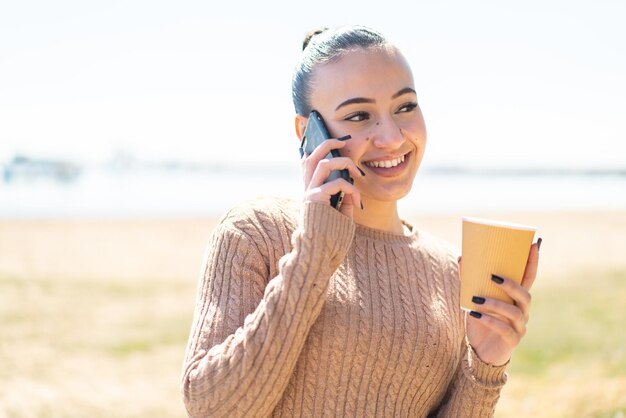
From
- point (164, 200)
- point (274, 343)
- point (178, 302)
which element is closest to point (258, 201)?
point (274, 343)

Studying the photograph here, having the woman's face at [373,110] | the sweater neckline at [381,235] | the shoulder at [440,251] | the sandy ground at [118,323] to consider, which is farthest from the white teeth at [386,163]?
the sandy ground at [118,323]

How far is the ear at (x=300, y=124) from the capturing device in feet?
6.30

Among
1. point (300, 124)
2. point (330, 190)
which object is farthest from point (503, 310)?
point (300, 124)

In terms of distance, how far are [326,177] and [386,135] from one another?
10.1 inches

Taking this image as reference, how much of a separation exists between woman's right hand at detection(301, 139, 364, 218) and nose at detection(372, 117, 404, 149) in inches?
5.5

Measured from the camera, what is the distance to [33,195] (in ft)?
97.9

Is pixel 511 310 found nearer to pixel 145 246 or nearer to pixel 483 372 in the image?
pixel 483 372

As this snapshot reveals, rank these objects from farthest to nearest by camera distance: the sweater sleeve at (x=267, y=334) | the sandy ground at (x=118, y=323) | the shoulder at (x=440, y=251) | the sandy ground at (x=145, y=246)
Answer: the sandy ground at (x=145, y=246) < the sandy ground at (x=118, y=323) < the shoulder at (x=440, y=251) < the sweater sleeve at (x=267, y=334)

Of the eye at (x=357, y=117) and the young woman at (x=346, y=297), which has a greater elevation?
the eye at (x=357, y=117)

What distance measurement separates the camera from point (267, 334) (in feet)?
5.08

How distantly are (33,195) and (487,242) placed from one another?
30483mm

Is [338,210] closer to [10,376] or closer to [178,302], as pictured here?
[10,376]

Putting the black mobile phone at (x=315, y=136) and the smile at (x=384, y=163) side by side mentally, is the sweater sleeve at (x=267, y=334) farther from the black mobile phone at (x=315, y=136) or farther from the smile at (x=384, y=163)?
the smile at (x=384, y=163)

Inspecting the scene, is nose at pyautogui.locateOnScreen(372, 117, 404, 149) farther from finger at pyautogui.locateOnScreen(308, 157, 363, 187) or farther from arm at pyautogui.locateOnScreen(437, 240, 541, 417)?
arm at pyautogui.locateOnScreen(437, 240, 541, 417)
